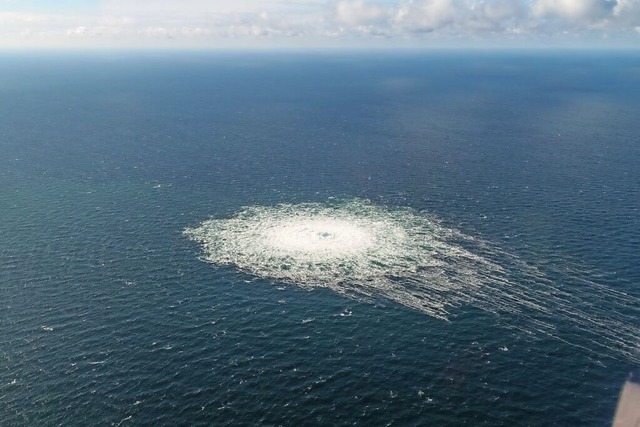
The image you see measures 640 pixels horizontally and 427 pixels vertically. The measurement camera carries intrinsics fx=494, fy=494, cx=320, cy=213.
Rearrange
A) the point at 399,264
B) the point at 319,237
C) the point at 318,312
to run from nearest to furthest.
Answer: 1. the point at 318,312
2. the point at 399,264
3. the point at 319,237

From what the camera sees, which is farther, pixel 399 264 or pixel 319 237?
pixel 319 237

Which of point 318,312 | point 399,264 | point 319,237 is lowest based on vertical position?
point 318,312

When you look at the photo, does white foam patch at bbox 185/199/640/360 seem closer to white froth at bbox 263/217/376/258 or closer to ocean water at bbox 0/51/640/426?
white froth at bbox 263/217/376/258

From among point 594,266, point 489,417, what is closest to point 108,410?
point 489,417

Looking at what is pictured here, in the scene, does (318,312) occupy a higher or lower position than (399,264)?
lower

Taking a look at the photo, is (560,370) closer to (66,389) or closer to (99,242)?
(66,389)

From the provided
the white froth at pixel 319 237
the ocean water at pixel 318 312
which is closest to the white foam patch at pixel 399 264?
the white froth at pixel 319 237

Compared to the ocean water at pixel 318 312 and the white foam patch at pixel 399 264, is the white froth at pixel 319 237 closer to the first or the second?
the white foam patch at pixel 399 264

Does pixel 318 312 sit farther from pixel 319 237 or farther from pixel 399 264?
pixel 319 237

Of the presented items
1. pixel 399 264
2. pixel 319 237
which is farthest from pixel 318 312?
pixel 319 237

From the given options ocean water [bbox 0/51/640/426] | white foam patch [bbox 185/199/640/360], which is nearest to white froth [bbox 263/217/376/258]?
white foam patch [bbox 185/199/640/360]

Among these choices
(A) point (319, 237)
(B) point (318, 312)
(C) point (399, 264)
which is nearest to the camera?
(B) point (318, 312)
